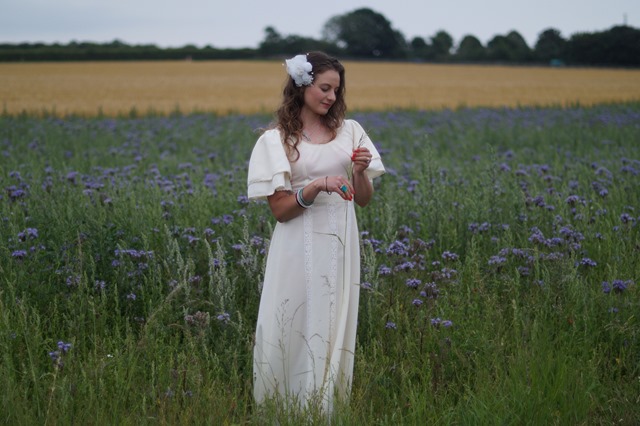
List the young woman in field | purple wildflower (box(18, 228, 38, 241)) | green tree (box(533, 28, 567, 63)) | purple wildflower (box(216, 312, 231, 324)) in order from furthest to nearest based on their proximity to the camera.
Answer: green tree (box(533, 28, 567, 63)), purple wildflower (box(18, 228, 38, 241)), purple wildflower (box(216, 312, 231, 324)), the young woman in field

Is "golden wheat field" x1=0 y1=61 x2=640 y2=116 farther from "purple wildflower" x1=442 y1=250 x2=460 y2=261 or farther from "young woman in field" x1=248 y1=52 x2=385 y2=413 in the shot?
"young woman in field" x1=248 y1=52 x2=385 y2=413

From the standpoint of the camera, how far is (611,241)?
5.17 m

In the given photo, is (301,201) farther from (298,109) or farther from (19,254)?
(19,254)

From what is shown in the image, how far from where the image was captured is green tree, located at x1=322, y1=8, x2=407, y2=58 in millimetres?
66188

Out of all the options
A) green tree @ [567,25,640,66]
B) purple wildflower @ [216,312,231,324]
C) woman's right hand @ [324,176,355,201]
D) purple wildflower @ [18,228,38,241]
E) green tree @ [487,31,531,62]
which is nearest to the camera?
woman's right hand @ [324,176,355,201]

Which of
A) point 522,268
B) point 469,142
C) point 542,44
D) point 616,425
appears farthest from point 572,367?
point 542,44

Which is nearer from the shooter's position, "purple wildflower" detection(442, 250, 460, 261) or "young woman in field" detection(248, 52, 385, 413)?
"young woman in field" detection(248, 52, 385, 413)

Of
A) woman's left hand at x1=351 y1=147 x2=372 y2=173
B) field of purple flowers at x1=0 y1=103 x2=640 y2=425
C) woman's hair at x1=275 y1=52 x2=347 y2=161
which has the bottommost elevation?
field of purple flowers at x1=0 y1=103 x2=640 y2=425

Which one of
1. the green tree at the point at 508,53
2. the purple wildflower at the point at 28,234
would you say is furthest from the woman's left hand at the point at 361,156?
the green tree at the point at 508,53

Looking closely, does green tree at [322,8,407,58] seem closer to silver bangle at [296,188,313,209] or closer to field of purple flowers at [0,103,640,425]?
field of purple flowers at [0,103,640,425]

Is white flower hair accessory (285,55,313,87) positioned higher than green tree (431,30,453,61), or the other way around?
green tree (431,30,453,61)

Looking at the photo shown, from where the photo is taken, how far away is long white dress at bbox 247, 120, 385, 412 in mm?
3336

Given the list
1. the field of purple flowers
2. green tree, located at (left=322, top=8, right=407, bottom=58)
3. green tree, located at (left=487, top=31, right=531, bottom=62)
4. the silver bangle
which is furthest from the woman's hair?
green tree, located at (left=322, top=8, right=407, bottom=58)

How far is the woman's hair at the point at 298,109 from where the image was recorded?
11.2ft
